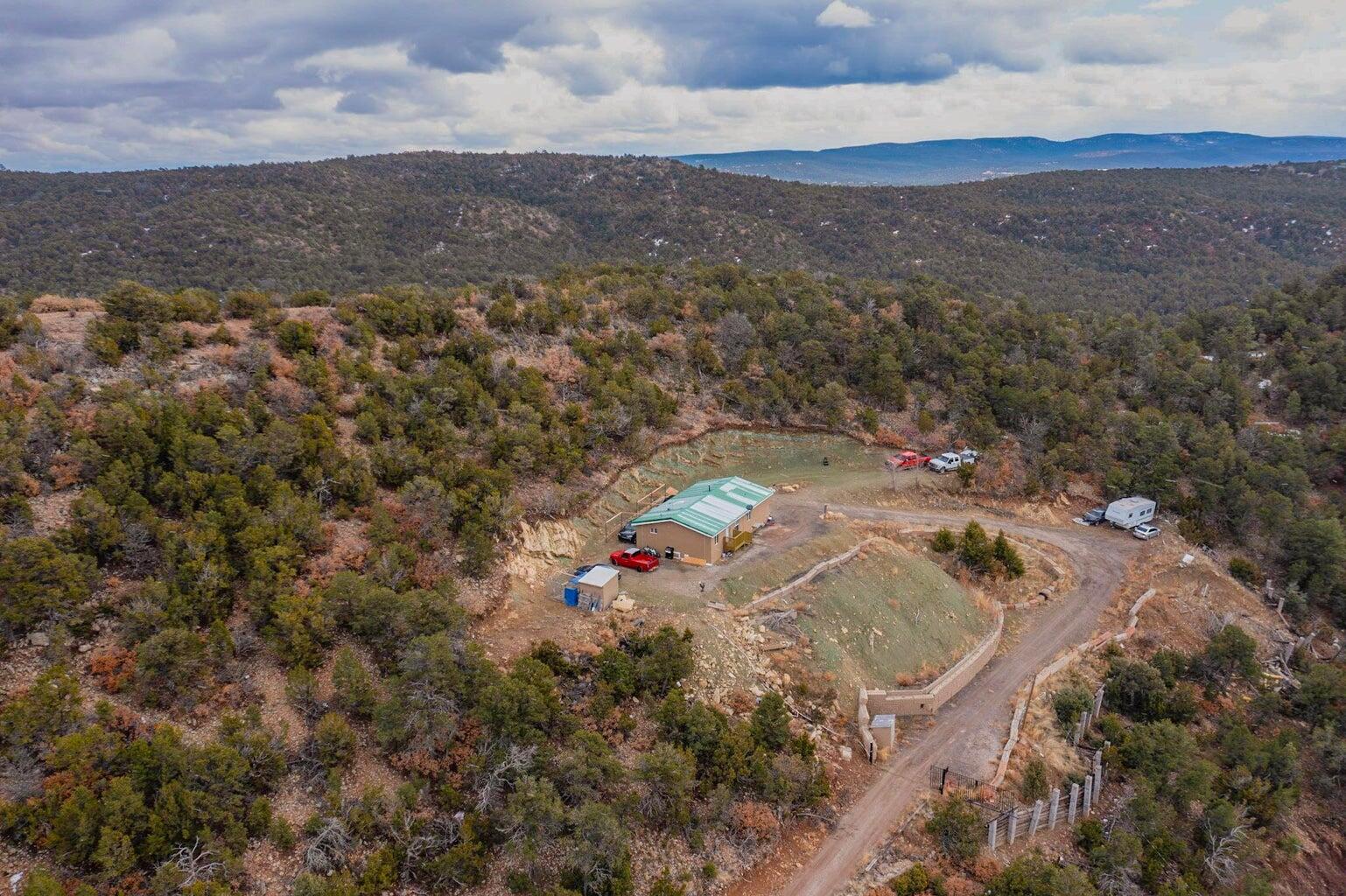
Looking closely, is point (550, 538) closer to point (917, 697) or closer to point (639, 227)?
point (917, 697)

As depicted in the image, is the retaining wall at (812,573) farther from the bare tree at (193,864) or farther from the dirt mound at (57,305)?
the dirt mound at (57,305)

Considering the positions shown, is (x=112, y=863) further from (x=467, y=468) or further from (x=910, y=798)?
(x=910, y=798)

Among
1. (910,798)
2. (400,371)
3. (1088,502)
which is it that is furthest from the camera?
(1088,502)

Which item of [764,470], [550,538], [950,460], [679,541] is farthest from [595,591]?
[950,460]

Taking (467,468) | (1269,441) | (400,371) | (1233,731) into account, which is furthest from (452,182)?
(1233,731)

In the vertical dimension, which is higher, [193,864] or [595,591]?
[595,591]

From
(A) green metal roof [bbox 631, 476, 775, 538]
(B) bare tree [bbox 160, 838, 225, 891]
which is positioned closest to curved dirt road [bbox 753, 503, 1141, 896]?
(A) green metal roof [bbox 631, 476, 775, 538]
